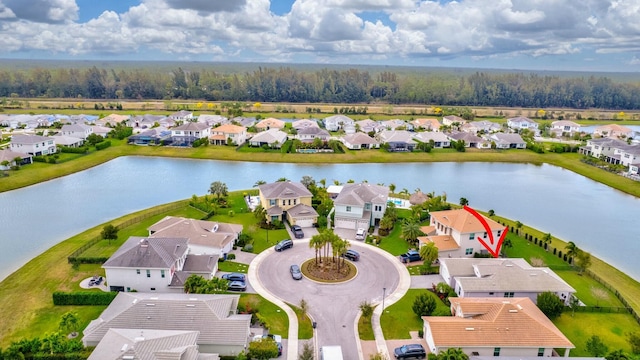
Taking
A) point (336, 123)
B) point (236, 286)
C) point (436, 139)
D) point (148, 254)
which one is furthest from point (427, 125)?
point (148, 254)

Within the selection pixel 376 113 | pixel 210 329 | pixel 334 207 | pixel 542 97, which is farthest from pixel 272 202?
pixel 542 97

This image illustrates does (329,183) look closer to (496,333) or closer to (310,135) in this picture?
(310,135)

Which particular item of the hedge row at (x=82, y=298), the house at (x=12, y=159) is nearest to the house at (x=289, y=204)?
the hedge row at (x=82, y=298)

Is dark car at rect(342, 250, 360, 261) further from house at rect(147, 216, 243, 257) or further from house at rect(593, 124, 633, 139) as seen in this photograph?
house at rect(593, 124, 633, 139)

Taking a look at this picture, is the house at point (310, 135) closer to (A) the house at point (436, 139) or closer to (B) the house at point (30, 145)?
(A) the house at point (436, 139)

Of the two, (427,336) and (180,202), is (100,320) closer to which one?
(427,336)

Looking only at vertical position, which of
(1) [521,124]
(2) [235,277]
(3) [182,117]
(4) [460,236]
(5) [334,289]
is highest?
(1) [521,124]
